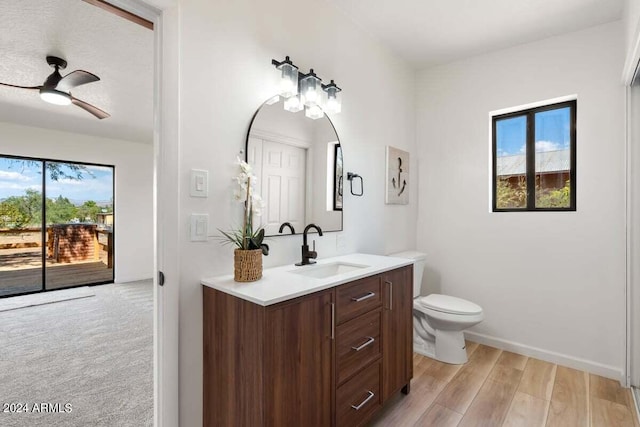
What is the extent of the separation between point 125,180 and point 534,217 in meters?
5.97

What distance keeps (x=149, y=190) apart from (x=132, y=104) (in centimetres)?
240

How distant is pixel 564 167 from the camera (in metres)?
2.44

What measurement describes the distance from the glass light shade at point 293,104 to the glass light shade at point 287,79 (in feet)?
0.11

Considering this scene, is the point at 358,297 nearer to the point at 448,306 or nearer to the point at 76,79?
the point at 448,306

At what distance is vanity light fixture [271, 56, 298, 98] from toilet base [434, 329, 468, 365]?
2.15 m

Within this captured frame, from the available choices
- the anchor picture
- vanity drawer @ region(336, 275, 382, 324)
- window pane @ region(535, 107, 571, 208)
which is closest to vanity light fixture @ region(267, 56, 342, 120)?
the anchor picture

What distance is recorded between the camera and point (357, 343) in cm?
152

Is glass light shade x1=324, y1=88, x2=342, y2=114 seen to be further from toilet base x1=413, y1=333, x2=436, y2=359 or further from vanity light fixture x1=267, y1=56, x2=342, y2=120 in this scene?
toilet base x1=413, y1=333, x2=436, y2=359

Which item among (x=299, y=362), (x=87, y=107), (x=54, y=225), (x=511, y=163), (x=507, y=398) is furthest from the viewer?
(x=54, y=225)

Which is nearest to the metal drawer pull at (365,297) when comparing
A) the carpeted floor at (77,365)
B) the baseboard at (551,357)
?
the carpeted floor at (77,365)

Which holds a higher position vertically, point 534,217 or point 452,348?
point 534,217

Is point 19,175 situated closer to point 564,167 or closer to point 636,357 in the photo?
point 564,167

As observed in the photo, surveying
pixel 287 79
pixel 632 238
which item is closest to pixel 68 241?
pixel 287 79

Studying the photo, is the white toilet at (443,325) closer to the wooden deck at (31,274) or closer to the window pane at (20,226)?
the wooden deck at (31,274)
